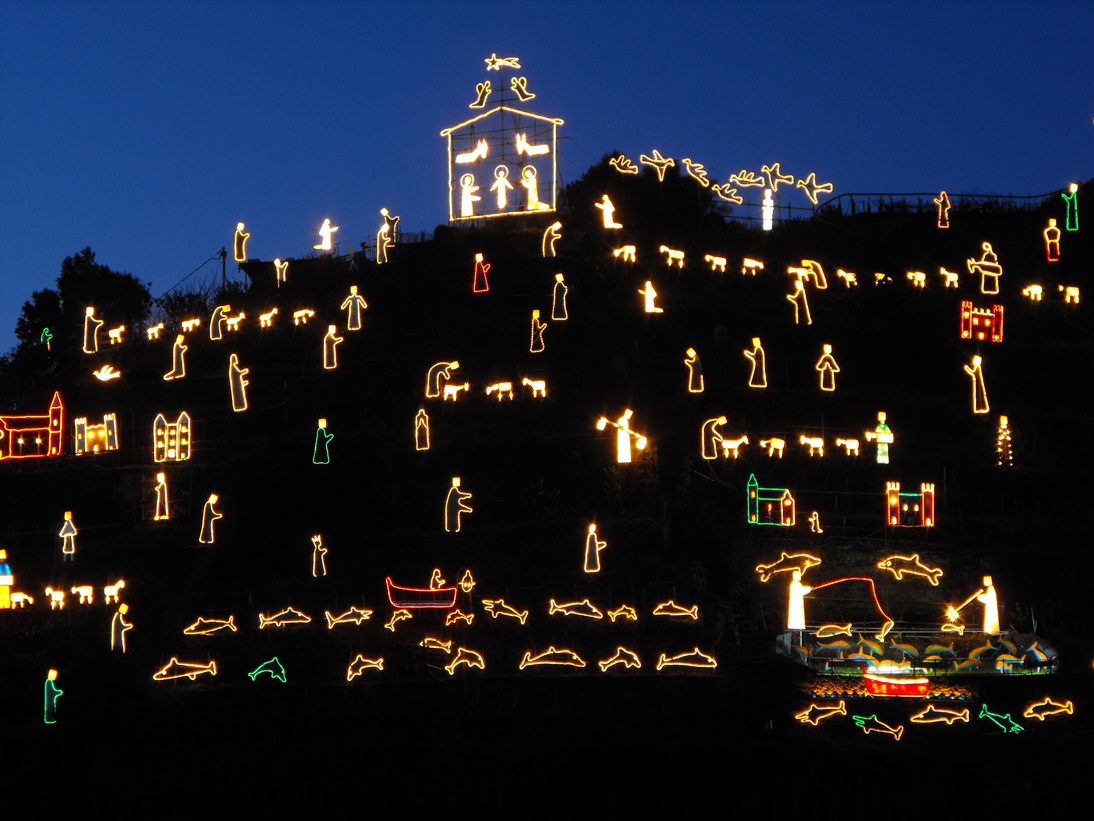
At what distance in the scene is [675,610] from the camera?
30.5 meters

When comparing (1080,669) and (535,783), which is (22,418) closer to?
(535,783)

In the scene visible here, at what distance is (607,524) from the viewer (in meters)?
33.6

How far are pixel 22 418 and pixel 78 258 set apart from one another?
57.8 feet

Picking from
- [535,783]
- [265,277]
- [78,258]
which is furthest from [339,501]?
[78,258]

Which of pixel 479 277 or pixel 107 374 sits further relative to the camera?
pixel 107 374

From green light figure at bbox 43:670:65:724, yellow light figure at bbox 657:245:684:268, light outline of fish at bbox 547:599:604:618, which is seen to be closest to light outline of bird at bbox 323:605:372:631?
light outline of fish at bbox 547:599:604:618

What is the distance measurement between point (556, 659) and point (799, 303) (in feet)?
45.1

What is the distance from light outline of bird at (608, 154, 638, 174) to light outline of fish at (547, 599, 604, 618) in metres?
16.3

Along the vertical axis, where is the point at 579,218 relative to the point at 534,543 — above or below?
above

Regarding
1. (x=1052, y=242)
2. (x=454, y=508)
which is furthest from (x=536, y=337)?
(x=1052, y=242)

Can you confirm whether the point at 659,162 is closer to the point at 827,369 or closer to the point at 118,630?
the point at 827,369

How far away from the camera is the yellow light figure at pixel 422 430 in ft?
117

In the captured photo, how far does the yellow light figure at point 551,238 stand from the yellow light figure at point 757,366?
6.26 metres

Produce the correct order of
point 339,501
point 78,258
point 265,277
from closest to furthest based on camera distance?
point 339,501, point 265,277, point 78,258
